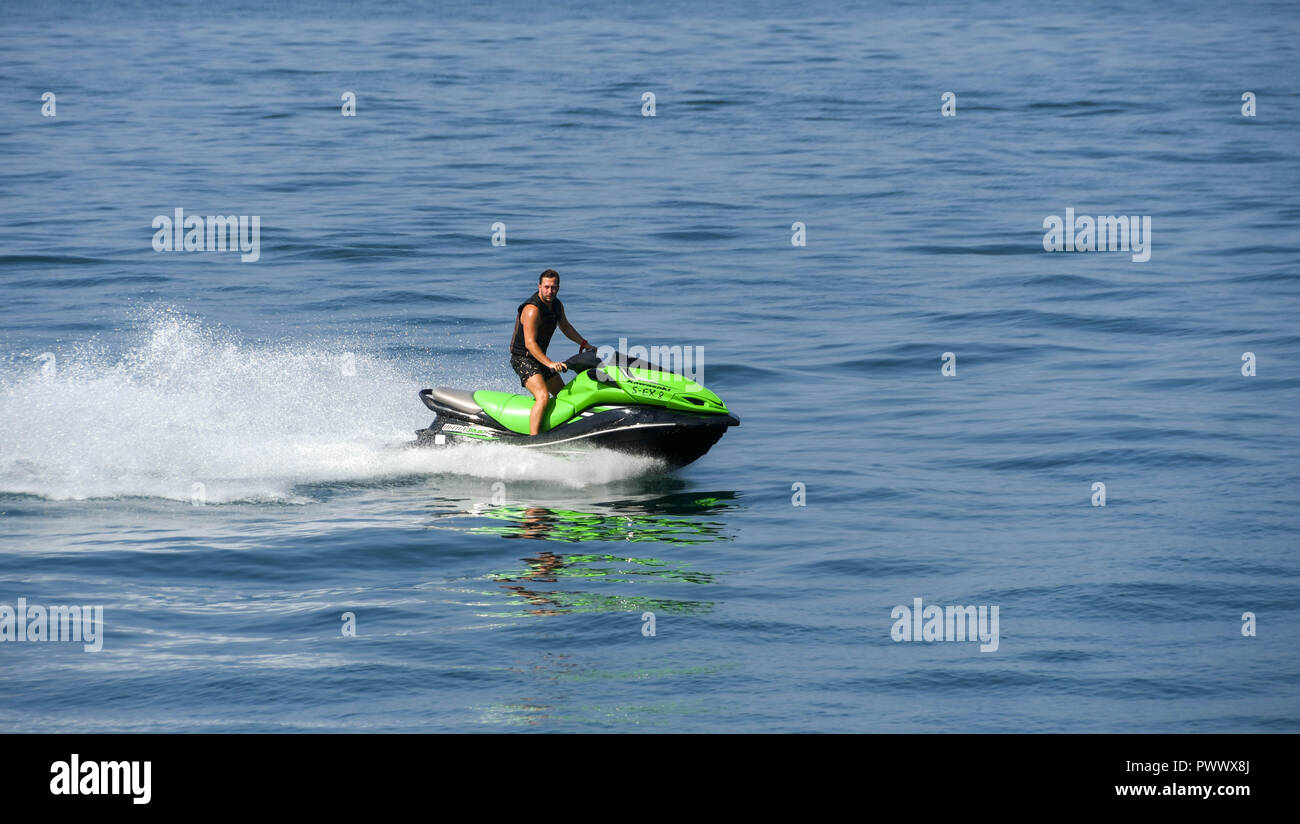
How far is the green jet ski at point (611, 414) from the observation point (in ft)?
45.8

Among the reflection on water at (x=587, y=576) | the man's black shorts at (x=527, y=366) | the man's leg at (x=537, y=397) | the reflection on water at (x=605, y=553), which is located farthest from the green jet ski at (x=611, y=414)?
the reflection on water at (x=587, y=576)

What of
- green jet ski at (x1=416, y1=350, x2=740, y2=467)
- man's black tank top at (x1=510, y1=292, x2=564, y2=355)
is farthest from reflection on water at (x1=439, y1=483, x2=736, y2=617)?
man's black tank top at (x1=510, y1=292, x2=564, y2=355)

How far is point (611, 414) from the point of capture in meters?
14.0

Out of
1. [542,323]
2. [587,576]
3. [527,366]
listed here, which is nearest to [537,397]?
[527,366]

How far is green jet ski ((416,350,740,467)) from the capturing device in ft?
45.8

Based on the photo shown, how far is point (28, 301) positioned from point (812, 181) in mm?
16809

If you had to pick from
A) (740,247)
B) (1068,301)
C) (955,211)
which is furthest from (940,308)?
(955,211)

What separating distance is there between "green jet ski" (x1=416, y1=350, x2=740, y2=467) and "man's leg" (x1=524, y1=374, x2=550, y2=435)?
0.09 meters

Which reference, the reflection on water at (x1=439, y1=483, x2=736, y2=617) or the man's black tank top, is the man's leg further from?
the reflection on water at (x1=439, y1=483, x2=736, y2=617)

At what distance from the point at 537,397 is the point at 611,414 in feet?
2.40

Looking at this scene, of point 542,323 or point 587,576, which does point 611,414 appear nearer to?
point 542,323

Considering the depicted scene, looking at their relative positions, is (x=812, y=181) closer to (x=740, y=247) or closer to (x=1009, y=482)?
(x=740, y=247)

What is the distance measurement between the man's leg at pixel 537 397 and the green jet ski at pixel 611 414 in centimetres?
9

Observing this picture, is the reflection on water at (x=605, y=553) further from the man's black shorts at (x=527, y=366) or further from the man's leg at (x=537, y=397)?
the man's black shorts at (x=527, y=366)
